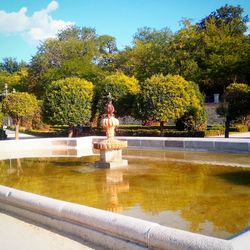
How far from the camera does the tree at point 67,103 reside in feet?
88.6

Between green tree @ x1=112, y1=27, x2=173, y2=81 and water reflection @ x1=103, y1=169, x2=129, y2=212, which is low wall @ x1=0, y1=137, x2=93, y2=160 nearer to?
water reflection @ x1=103, y1=169, x2=129, y2=212

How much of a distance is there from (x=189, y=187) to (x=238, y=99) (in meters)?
17.2

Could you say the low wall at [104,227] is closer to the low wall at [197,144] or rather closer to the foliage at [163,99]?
the low wall at [197,144]

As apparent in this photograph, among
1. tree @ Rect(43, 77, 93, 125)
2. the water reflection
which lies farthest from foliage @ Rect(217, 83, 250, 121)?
the water reflection

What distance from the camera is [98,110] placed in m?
28.8

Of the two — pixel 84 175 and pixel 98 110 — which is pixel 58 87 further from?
pixel 84 175

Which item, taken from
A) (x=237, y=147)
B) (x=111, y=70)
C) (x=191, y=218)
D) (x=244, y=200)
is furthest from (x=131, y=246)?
(x=111, y=70)

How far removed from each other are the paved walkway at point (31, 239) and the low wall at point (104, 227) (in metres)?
0.16

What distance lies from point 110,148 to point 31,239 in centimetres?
641

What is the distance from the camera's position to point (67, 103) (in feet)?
88.5

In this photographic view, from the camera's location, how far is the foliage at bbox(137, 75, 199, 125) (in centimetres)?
2417

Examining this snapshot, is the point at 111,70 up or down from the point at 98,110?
up

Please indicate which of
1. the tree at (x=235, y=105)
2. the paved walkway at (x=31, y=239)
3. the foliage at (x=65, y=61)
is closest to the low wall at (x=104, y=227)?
the paved walkway at (x=31, y=239)

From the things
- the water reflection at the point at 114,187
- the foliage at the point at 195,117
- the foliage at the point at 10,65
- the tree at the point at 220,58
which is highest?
the foliage at the point at 10,65
